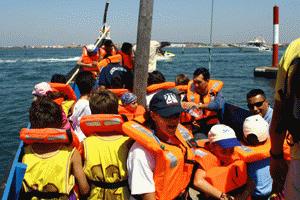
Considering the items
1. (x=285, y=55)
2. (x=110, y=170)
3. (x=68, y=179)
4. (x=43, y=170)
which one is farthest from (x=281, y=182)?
(x=43, y=170)

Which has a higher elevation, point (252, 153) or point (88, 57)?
point (88, 57)

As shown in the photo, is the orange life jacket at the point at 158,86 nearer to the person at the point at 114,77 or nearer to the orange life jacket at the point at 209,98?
the orange life jacket at the point at 209,98

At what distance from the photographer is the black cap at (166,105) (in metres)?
2.32

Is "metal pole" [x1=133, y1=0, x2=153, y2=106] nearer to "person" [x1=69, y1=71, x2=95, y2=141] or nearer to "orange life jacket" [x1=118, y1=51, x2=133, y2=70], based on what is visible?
"person" [x1=69, y1=71, x2=95, y2=141]

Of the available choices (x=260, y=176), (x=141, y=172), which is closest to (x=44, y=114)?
(x=141, y=172)

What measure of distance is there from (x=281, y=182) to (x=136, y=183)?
938 mm

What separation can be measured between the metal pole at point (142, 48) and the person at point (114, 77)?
805 millimetres

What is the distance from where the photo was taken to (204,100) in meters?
5.01

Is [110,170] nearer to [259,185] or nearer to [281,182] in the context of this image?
[281,182]

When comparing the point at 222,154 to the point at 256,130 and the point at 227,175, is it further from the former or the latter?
the point at 256,130

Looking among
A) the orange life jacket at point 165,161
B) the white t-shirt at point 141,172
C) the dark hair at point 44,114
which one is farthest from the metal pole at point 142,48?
the white t-shirt at point 141,172

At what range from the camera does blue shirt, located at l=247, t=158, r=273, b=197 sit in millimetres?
3156

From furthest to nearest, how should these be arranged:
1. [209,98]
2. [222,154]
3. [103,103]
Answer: [209,98], [222,154], [103,103]

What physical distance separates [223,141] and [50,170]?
1.51 m
